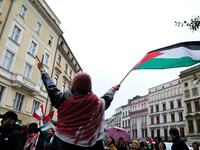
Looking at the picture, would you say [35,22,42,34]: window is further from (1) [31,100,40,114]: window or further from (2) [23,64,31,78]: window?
(1) [31,100,40,114]: window

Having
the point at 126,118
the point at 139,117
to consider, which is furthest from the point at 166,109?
the point at 126,118

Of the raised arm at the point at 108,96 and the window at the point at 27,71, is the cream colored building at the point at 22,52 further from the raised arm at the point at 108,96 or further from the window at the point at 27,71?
the raised arm at the point at 108,96

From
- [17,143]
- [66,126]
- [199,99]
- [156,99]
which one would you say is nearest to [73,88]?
[66,126]

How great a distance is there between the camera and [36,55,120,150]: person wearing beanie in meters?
1.80

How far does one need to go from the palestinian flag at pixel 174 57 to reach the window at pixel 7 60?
1552 cm

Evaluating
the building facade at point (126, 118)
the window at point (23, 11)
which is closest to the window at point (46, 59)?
the window at point (23, 11)

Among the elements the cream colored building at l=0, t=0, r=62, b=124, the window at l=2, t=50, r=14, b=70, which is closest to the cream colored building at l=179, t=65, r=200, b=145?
the cream colored building at l=0, t=0, r=62, b=124

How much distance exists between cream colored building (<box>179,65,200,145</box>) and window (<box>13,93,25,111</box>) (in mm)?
33114

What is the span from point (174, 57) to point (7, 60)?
1645cm

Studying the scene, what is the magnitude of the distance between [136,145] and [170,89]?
45607 mm

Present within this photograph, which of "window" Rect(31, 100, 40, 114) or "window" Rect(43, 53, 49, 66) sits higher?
"window" Rect(43, 53, 49, 66)

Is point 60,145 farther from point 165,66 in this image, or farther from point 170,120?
point 170,120

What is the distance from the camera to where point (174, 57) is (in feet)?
16.4

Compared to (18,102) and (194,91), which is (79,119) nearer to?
(18,102)
